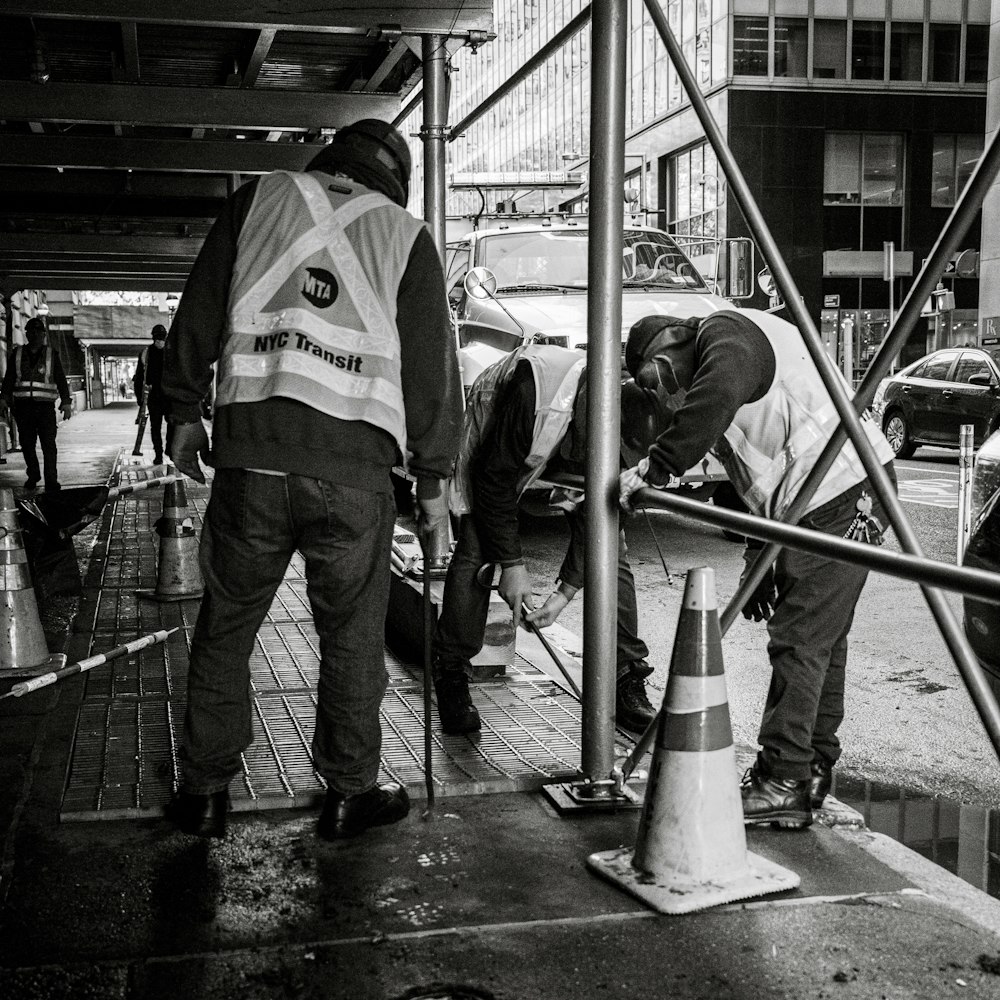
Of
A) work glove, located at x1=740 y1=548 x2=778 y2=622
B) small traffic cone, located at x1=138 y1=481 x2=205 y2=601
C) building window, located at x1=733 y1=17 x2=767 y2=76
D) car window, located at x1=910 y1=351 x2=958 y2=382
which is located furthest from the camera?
building window, located at x1=733 y1=17 x2=767 y2=76

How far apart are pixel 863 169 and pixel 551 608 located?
3353 centimetres

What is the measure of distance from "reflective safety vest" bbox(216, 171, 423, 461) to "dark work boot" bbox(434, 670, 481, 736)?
58.4 inches

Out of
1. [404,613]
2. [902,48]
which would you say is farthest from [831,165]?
[404,613]

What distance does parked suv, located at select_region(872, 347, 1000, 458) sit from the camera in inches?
685

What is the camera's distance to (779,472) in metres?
3.80

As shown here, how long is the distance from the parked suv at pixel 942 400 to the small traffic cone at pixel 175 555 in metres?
11.8

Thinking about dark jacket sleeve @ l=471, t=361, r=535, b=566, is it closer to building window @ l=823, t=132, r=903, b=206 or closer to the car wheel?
the car wheel

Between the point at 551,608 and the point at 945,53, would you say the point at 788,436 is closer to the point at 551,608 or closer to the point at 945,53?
the point at 551,608

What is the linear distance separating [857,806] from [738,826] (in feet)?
4.71

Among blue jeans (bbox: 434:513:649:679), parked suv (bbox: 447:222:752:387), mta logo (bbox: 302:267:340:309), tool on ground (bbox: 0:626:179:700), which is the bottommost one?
tool on ground (bbox: 0:626:179:700)

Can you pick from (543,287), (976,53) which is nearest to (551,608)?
(543,287)

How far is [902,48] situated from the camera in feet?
116

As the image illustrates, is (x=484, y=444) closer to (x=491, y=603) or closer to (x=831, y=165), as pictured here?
(x=491, y=603)

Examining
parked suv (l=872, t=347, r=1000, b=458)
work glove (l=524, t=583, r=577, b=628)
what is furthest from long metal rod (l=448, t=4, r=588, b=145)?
parked suv (l=872, t=347, r=1000, b=458)
